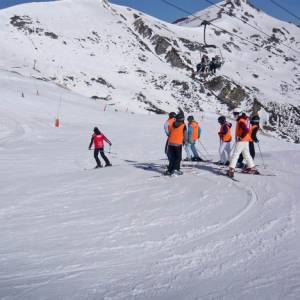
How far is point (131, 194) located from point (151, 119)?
2486 cm

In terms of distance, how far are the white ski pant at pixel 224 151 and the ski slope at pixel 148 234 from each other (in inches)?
21.3

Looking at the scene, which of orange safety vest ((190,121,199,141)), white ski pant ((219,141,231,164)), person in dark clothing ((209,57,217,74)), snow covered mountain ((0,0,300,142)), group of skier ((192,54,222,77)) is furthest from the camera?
snow covered mountain ((0,0,300,142))

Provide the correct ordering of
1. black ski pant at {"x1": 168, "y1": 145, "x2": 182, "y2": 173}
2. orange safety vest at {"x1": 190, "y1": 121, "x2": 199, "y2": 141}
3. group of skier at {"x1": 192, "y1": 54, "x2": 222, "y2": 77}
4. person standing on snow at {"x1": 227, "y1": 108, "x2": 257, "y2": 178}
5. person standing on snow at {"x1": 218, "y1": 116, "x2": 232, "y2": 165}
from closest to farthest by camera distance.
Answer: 1. person standing on snow at {"x1": 227, "y1": 108, "x2": 257, "y2": 178}
2. black ski pant at {"x1": 168, "y1": 145, "x2": 182, "y2": 173}
3. person standing on snow at {"x1": 218, "y1": 116, "x2": 232, "y2": 165}
4. orange safety vest at {"x1": 190, "y1": 121, "x2": 199, "y2": 141}
5. group of skier at {"x1": 192, "y1": 54, "x2": 222, "y2": 77}

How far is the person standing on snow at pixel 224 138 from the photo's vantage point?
13.3 meters

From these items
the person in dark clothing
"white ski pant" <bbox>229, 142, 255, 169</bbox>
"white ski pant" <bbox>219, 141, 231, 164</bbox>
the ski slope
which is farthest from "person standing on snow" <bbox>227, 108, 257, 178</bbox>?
the person in dark clothing

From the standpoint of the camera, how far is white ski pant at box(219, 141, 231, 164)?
1360 cm

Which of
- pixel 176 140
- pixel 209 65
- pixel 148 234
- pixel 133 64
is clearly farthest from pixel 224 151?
pixel 133 64

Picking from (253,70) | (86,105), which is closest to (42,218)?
(86,105)

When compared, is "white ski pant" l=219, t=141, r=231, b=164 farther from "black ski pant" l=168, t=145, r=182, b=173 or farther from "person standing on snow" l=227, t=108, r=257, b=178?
"black ski pant" l=168, t=145, r=182, b=173

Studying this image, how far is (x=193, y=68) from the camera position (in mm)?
78125

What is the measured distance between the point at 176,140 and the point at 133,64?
60467mm

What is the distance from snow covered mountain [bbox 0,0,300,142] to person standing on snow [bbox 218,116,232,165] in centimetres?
3303

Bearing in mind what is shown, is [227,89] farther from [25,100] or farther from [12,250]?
[12,250]

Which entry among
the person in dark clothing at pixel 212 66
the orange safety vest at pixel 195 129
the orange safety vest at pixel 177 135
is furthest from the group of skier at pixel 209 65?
the orange safety vest at pixel 177 135
